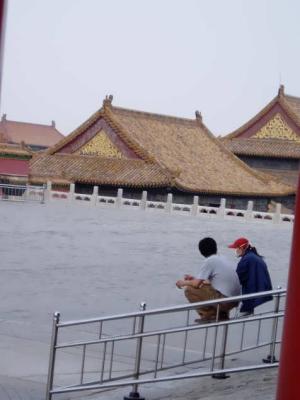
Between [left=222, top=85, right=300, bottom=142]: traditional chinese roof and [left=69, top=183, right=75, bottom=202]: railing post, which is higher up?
[left=222, top=85, right=300, bottom=142]: traditional chinese roof

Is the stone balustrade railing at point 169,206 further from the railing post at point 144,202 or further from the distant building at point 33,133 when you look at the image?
the distant building at point 33,133

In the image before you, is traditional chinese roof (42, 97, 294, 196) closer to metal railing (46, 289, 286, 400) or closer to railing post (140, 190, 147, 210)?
railing post (140, 190, 147, 210)

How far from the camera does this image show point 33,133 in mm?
77562

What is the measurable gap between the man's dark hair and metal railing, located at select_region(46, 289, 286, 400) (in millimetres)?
582

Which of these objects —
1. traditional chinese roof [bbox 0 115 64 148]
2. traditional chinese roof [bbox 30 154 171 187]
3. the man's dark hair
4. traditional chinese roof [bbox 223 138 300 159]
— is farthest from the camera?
traditional chinese roof [bbox 0 115 64 148]

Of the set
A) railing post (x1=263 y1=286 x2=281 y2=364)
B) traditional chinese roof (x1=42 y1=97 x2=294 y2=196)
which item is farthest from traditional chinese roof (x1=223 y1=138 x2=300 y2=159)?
railing post (x1=263 y1=286 x2=281 y2=364)

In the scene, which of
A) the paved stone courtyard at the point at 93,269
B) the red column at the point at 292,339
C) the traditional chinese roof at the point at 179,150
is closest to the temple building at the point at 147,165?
the traditional chinese roof at the point at 179,150

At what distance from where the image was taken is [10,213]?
94.3ft

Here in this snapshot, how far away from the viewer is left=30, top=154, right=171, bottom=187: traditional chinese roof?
120ft

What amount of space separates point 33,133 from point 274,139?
1514 inches

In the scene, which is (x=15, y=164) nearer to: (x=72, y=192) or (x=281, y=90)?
(x=72, y=192)

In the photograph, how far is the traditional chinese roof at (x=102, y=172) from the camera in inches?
1443

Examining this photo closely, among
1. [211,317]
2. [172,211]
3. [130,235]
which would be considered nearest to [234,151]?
[172,211]

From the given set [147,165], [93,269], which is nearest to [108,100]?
[147,165]
